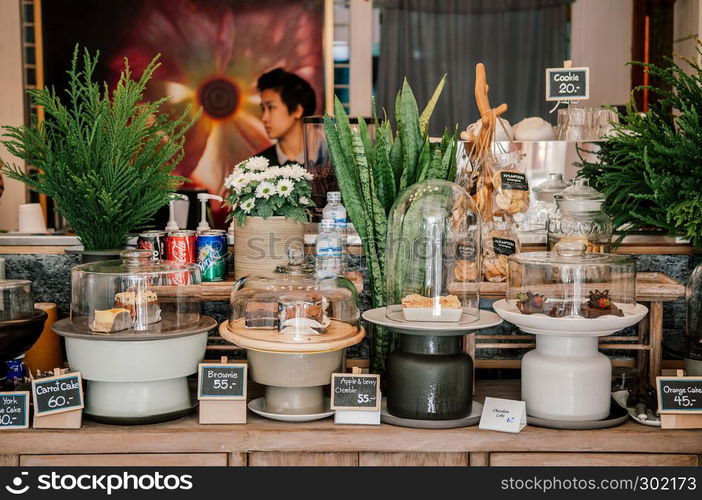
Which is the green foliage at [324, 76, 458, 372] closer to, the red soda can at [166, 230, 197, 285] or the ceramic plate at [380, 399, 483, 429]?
the ceramic plate at [380, 399, 483, 429]

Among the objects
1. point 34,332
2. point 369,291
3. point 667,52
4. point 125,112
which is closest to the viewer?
point 34,332

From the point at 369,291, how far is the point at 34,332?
3.09ft

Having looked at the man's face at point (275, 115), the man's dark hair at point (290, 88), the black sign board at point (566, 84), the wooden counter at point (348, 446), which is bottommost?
the wooden counter at point (348, 446)

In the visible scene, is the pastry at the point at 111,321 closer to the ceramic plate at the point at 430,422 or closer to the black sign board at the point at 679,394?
the ceramic plate at the point at 430,422

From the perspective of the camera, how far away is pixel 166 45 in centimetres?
531

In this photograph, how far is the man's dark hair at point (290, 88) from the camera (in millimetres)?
5266

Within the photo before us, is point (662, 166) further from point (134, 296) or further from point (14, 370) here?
point (14, 370)

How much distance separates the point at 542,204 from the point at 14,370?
5.88 feet

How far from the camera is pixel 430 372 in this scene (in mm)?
1906

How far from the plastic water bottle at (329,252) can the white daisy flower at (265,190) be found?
0.73 ft

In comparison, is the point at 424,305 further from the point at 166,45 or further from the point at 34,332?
the point at 166,45

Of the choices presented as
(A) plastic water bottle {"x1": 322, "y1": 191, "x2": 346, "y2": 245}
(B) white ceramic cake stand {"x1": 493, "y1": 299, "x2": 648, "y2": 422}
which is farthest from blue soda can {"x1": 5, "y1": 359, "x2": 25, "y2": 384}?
(B) white ceramic cake stand {"x1": 493, "y1": 299, "x2": 648, "y2": 422}

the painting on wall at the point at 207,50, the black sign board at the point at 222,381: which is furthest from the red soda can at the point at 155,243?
the painting on wall at the point at 207,50

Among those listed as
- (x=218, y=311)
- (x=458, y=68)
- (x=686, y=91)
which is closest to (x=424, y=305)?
(x=218, y=311)
